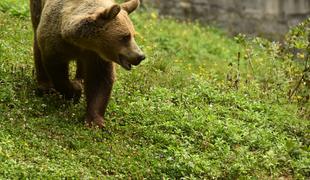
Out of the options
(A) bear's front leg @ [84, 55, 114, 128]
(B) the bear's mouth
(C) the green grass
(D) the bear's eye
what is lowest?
(C) the green grass

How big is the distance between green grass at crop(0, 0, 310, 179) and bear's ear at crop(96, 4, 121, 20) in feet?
4.20

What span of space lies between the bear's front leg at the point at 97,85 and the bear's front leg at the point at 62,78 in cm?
32

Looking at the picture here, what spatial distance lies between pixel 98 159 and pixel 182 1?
10482 millimetres

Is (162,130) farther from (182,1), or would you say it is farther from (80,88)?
(182,1)

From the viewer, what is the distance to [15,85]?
26.7 feet

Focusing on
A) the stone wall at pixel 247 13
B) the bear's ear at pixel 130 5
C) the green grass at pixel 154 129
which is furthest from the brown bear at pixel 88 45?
the stone wall at pixel 247 13

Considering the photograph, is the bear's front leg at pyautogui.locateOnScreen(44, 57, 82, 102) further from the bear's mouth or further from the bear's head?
the bear's mouth

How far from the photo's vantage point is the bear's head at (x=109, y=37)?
695 cm

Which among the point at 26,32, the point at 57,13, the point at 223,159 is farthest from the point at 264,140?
the point at 26,32

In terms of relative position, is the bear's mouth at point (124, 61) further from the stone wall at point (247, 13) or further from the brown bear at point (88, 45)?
the stone wall at point (247, 13)

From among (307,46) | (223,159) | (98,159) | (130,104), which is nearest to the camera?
(98,159)

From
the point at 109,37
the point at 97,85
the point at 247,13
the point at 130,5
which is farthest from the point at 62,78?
the point at 247,13

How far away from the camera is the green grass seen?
673 cm

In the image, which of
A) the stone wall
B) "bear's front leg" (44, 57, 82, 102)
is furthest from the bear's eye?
the stone wall
